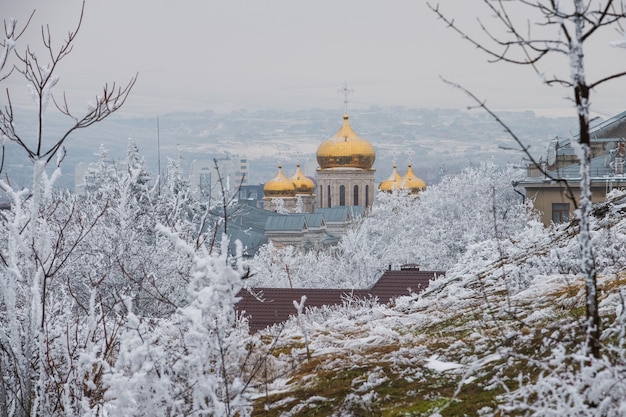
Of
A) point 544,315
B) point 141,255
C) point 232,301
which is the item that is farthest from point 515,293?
point 141,255

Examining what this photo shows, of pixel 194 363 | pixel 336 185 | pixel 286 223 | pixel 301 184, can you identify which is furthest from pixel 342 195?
pixel 194 363

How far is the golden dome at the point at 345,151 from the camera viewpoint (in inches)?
4537

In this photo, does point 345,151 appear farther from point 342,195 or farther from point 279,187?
point 279,187

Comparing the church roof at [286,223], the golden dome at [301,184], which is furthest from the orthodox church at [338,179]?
the church roof at [286,223]

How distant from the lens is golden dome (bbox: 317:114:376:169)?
378 feet

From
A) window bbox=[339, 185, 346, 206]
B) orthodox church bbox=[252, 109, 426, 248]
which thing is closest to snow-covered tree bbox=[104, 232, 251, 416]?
orthodox church bbox=[252, 109, 426, 248]

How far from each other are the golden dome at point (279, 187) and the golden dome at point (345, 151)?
19.5 ft

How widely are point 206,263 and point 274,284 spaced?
40952 millimetres

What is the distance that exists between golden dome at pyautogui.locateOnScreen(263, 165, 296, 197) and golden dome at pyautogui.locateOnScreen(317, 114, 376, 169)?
19.5 ft

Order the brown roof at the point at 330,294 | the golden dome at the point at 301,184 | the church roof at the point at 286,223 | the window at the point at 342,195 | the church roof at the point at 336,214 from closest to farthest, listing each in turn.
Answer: the brown roof at the point at 330,294 < the church roof at the point at 286,223 < the church roof at the point at 336,214 < the window at the point at 342,195 < the golden dome at the point at 301,184

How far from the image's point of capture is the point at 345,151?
378 ft

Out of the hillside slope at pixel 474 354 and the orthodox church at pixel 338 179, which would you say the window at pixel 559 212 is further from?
the orthodox church at pixel 338 179

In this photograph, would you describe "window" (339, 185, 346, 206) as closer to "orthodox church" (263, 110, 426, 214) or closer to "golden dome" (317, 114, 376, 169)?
"orthodox church" (263, 110, 426, 214)

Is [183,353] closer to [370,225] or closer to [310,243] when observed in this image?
[370,225]
